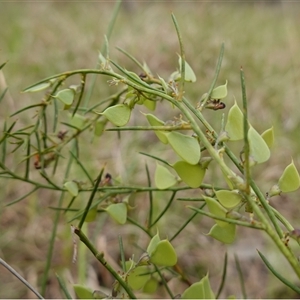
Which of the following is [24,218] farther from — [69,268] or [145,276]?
[145,276]

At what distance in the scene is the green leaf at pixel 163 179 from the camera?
0.38 meters

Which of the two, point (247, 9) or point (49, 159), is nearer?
point (49, 159)

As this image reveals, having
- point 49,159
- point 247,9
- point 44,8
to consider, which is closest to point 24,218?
point 49,159

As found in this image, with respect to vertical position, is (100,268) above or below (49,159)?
below

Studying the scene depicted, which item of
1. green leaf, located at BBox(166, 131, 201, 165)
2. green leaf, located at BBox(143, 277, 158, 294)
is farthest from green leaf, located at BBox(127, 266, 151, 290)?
green leaf, located at BBox(166, 131, 201, 165)

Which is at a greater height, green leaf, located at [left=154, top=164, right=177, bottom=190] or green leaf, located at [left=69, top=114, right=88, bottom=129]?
green leaf, located at [left=69, top=114, right=88, bottom=129]

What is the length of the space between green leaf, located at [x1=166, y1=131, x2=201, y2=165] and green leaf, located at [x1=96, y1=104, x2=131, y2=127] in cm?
4

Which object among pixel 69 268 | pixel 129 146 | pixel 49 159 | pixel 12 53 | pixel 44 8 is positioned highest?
pixel 44 8

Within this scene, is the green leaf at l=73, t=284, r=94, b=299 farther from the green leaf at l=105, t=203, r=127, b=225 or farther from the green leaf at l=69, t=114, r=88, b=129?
the green leaf at l=69, t=114, r=88, b=129

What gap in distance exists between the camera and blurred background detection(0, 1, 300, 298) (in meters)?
0.93

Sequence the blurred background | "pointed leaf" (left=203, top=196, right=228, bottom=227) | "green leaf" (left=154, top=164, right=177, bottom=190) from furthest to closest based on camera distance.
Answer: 1. the blurred background
2. "green leaf" (left=154, top=164, right=177, bottom=190)
3. "pointed leaf" (left=203, top=196, right=228, bottom=227)

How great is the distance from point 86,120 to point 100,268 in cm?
50

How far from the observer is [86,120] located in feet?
1.57

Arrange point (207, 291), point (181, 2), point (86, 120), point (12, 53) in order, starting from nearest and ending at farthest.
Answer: point (207, 291), point (86, 120), point (12, 53), point (181, 2)
